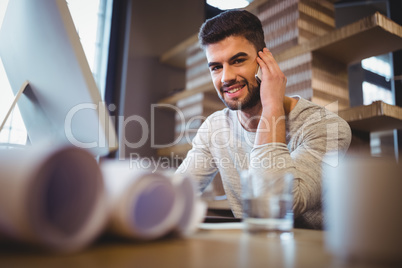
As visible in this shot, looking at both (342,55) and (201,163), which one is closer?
(201,163)

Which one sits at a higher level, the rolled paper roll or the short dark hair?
the short dark hair

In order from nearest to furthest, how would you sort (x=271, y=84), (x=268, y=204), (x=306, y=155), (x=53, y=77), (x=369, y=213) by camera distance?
(x=369, y=213)
(x=268, y=204)
(x=53, y=77)
(x=306, y=155)
(x=271, y=84)

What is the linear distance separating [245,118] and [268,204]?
1.01 m

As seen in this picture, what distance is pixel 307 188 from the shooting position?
0.82 metres

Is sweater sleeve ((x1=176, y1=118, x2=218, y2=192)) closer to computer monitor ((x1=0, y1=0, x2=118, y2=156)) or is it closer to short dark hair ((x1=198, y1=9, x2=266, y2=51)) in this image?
short dark hair ((x1=198, y1=9, x2=266, y2=51))

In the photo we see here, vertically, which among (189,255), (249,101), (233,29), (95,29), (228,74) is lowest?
(189,255)

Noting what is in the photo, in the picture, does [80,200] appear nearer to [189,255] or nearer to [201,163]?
[189,255]

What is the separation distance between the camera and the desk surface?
265mm

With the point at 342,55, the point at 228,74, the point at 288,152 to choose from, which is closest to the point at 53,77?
the point at 288,152

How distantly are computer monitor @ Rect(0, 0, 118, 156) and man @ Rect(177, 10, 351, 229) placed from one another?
1.76 feet

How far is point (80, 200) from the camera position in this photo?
1.01ft

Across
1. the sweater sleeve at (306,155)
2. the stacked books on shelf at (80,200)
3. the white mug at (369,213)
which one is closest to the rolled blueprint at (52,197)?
the stacked books on shelf at (80,200)

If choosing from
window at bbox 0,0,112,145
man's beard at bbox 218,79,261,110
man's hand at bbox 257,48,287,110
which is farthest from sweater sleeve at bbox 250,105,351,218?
window at bbox 0,0,112,145

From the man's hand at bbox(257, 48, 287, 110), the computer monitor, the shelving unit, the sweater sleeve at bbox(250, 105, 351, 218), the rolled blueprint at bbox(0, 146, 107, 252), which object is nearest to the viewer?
the rolled blueprint at bbox(0, 146, 107, 252)
